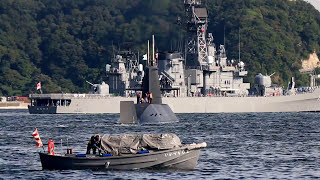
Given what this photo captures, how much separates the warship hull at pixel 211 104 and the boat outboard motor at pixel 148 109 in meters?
47.1

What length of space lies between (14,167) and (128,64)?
117 meters

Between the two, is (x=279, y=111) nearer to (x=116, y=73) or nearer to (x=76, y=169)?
(x=116, y=73)

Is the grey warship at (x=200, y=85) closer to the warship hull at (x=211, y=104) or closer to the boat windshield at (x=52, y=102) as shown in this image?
the warship hull at (x=211, y=104)

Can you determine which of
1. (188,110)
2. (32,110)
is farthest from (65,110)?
(188,110)

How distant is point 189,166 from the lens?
52562mm

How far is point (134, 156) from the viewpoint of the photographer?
169 feet

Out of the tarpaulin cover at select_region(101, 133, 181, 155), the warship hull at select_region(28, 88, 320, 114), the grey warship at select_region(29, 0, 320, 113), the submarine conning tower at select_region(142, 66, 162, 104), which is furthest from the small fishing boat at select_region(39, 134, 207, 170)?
the grey warship at select_region(29, 0, 320, 113)

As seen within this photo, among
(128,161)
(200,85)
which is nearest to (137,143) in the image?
(128,161)

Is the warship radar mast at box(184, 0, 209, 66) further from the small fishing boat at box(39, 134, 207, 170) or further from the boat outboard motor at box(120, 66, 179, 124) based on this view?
the small fishing boat at box(39, 134, 207, 170)

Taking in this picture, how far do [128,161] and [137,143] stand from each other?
4.06 feet

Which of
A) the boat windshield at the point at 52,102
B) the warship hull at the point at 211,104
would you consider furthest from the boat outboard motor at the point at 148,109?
the boat windshield at the point at 52,102

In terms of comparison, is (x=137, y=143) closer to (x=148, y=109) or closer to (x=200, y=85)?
(x=148, y=109)

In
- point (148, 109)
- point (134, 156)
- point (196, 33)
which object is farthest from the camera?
point (196, 33)

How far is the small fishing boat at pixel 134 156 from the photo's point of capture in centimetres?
5159
